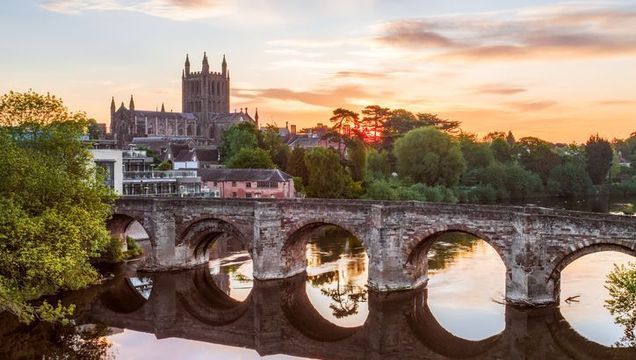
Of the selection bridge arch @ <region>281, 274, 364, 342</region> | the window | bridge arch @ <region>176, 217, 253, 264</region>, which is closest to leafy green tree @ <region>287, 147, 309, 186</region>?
the window

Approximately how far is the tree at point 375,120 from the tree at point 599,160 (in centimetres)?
3822

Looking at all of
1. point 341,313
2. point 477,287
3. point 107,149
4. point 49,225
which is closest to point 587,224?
point 477,287

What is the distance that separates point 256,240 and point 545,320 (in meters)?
17.9

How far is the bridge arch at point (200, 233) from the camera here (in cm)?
4034

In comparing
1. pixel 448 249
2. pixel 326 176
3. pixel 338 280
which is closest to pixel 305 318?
pixel 338 280

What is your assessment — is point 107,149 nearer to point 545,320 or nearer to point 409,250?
point 409,250

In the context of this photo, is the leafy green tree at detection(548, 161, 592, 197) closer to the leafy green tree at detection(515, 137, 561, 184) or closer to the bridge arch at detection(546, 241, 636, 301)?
the leafy green tree at detection(515, 137, 561, 184)

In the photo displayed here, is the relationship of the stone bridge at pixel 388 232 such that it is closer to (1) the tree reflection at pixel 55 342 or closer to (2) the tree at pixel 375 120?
(1) the tree reflection at pixel 55 342

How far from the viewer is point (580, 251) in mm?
29125

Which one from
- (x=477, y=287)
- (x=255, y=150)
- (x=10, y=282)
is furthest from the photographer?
(x=255, y=150)

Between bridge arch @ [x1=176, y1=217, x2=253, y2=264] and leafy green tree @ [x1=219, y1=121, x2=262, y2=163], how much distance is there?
4201 centimetres

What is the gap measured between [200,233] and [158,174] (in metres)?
21.1

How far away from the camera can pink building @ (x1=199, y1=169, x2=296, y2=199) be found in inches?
2660

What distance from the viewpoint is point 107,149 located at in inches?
2024
